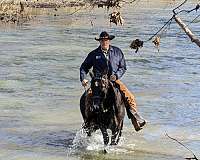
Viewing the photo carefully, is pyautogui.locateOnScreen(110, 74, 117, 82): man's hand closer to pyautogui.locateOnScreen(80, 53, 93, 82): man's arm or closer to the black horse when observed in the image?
the black horse

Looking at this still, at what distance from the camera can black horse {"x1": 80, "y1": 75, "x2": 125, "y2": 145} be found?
8555 millimetres

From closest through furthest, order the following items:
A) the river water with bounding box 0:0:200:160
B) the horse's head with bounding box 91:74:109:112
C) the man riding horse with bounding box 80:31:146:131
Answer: the horse's head with bounding box 91:74:109:112 → the man riding horse with bounding box 80:31:146:131 → the river water with bounding box 0:0:200:160

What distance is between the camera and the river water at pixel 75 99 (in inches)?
404

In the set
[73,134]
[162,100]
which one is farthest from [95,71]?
[162,100]

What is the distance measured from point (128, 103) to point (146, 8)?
51.1 meters

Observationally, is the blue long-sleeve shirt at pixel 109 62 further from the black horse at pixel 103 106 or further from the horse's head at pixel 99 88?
the horse's head at pixel 99 88

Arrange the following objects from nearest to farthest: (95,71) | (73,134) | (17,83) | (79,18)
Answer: (95,71) < (73,134) < (17,83) < (79,18)

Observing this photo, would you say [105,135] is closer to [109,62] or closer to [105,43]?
[109,62]

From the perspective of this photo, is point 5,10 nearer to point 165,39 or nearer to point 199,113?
point 165,39

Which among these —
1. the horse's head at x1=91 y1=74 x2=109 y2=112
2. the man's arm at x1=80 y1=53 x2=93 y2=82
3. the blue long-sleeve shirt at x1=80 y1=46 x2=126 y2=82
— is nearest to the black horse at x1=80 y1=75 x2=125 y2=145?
the horse's head at x1=91 y1=74 x2=109 y2=112

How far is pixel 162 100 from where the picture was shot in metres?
15.7

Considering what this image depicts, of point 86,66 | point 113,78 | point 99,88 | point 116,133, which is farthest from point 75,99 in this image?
point 99,88


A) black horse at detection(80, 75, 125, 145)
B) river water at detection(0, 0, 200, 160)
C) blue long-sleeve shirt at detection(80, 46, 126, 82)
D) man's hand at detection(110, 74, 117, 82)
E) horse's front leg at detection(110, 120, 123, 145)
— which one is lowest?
river water at detection(0, 0, 200, 160)

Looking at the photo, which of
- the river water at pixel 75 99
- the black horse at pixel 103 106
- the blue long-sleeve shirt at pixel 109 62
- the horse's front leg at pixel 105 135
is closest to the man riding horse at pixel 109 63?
the blue long-sleeve shirt at pixel 109 62
